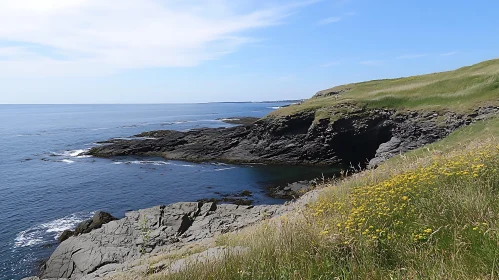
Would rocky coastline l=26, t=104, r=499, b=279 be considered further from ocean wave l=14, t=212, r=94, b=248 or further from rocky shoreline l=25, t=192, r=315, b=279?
ocean wave l=14, t=212, r=94, b=248

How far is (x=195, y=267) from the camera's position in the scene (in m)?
4.74

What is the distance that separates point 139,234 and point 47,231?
826 centimetres

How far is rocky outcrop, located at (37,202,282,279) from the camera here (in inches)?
667

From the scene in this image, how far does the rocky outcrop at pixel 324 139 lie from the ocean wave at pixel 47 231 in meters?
23.8

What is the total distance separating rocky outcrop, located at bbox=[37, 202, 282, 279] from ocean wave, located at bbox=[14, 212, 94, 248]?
3.73 metres

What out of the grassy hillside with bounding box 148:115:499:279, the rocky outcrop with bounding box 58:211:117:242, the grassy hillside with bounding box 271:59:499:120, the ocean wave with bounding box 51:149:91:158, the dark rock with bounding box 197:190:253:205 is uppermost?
the grassy hillside with bounding box 271:59:499:120

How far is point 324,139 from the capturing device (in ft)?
143

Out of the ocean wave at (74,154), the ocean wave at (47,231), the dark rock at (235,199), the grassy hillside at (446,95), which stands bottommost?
the dark rock at (235,199)

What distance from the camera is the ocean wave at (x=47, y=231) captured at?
831 inches

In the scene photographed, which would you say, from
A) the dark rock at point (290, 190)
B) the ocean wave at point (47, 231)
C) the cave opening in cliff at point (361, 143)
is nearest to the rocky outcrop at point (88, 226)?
the ocean wave at point (47, 231)

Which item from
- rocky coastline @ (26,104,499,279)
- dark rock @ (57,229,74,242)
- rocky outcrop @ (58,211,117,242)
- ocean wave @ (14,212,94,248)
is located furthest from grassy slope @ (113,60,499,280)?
ocean wave @ (14,212,94,248)

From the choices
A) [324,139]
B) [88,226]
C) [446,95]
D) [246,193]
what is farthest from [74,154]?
[446,95]

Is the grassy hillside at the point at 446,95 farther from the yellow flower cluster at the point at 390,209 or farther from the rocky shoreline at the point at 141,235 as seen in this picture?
the yellow flower cluster at the point at 390,209

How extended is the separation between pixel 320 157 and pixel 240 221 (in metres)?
25.8
